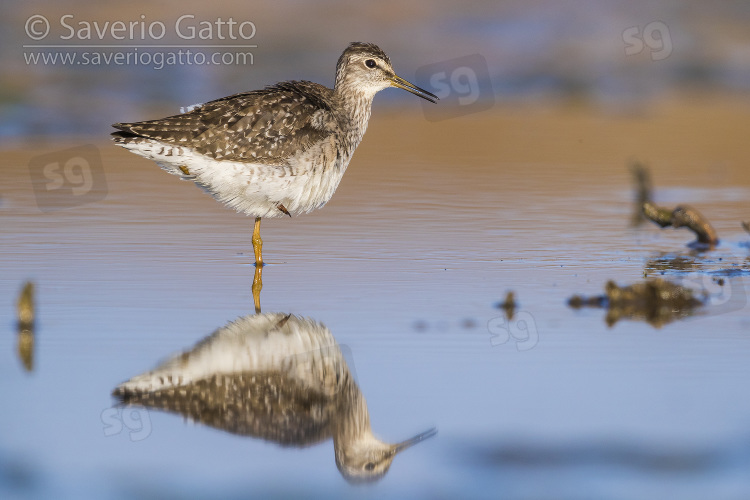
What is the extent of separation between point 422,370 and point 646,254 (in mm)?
3764

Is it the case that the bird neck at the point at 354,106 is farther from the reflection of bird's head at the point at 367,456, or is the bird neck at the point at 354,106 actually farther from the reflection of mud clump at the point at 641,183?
the reflection of bird's head at the point at 367,456

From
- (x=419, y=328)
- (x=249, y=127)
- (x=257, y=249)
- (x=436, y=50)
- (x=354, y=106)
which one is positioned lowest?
(x=419, y=328)

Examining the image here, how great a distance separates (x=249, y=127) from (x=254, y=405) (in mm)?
3822

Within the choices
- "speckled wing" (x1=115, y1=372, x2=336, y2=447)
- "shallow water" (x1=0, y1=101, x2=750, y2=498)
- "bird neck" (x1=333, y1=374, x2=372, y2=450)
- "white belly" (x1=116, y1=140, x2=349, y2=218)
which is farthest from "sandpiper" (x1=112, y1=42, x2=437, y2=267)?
"bird neck" (x1=333, y1=374, x2=372, y2=450)

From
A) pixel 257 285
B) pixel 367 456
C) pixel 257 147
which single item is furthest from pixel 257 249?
pixel 367 456

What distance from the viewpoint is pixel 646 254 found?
939 centimetres

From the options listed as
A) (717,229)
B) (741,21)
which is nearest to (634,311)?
(717,229)

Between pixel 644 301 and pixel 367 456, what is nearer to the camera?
pixel 367 456

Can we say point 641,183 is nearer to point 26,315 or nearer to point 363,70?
point 363,70

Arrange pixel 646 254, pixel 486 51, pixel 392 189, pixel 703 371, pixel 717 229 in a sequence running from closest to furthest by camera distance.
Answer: pixel 703 371, pixel 646 254, pixel 717 229, pixel 392 189, pixel 486 51

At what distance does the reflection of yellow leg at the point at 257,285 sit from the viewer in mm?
7730

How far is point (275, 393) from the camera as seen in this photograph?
5906mm

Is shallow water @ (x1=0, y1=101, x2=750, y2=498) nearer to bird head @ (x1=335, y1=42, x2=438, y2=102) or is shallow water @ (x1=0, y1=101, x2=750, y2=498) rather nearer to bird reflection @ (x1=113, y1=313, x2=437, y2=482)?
bird reflection @ (x1=113, y1=313, x2=437, y2=482)

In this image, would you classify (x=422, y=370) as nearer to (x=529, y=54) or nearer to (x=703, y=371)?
(x=703, y=371)
